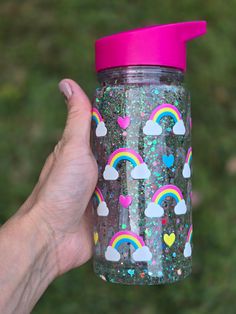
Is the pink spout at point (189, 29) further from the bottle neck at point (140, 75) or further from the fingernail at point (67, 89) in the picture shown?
the fingernail at point (67, 89)

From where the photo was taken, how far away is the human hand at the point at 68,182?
162cm

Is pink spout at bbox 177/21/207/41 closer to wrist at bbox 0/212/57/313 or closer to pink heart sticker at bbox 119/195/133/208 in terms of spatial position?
pink heart sticker at bbox 119/195/133/208

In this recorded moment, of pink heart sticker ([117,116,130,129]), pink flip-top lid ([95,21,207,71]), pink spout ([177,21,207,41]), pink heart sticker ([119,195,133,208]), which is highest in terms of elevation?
pink spout ([177,21,207,41])

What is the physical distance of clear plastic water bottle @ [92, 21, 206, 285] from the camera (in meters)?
1.51

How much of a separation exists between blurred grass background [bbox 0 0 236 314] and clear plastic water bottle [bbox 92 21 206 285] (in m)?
0.77

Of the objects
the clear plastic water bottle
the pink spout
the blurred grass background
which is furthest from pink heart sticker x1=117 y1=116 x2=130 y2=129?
the blurred grass background

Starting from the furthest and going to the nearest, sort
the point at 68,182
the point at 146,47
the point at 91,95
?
the point at 91,95, the point at 68,182, the point at 146,47

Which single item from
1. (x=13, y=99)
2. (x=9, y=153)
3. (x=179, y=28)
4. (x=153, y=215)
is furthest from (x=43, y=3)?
(x=153, y=215)

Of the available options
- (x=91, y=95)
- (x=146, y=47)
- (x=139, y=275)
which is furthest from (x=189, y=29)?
(x=91, y=95)

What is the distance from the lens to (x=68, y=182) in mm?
1620

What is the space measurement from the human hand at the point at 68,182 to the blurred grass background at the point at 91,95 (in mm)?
675

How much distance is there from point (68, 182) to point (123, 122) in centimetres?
24

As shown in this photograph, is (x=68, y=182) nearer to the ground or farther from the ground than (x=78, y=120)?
nearer to the ground

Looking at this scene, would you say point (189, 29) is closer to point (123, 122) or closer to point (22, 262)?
point (123, 122)
